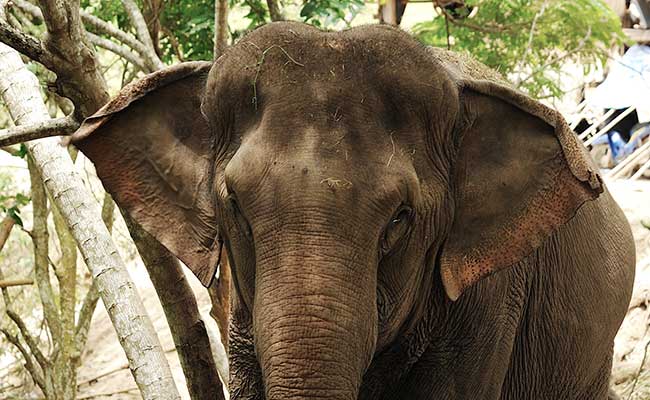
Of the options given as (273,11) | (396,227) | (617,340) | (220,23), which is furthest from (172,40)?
(396,227)

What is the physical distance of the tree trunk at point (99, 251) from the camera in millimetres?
3400

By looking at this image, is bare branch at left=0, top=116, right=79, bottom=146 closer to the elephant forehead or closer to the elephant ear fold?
the elephant forehead

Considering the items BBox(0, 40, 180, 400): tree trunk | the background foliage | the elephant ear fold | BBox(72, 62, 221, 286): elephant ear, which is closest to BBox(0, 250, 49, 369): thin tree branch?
the background foliage

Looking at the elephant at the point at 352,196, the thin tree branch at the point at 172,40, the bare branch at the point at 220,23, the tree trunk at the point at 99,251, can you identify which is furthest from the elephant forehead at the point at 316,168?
the thin tree branch at the point at 172,40

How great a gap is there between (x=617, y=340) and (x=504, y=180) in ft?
16.1

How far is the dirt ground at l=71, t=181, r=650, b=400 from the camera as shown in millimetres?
7422

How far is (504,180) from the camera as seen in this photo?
10.6 ft

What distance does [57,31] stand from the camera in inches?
124

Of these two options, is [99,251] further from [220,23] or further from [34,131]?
[220,23]

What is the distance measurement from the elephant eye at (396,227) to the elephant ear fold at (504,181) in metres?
0.33

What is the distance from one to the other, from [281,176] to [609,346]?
2246 mm

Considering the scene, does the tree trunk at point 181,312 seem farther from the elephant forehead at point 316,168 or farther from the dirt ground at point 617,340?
the dirt ground at point 617,340

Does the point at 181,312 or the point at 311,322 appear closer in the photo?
the point at 311,322

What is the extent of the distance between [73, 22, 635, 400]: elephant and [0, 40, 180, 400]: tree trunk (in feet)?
0.75
